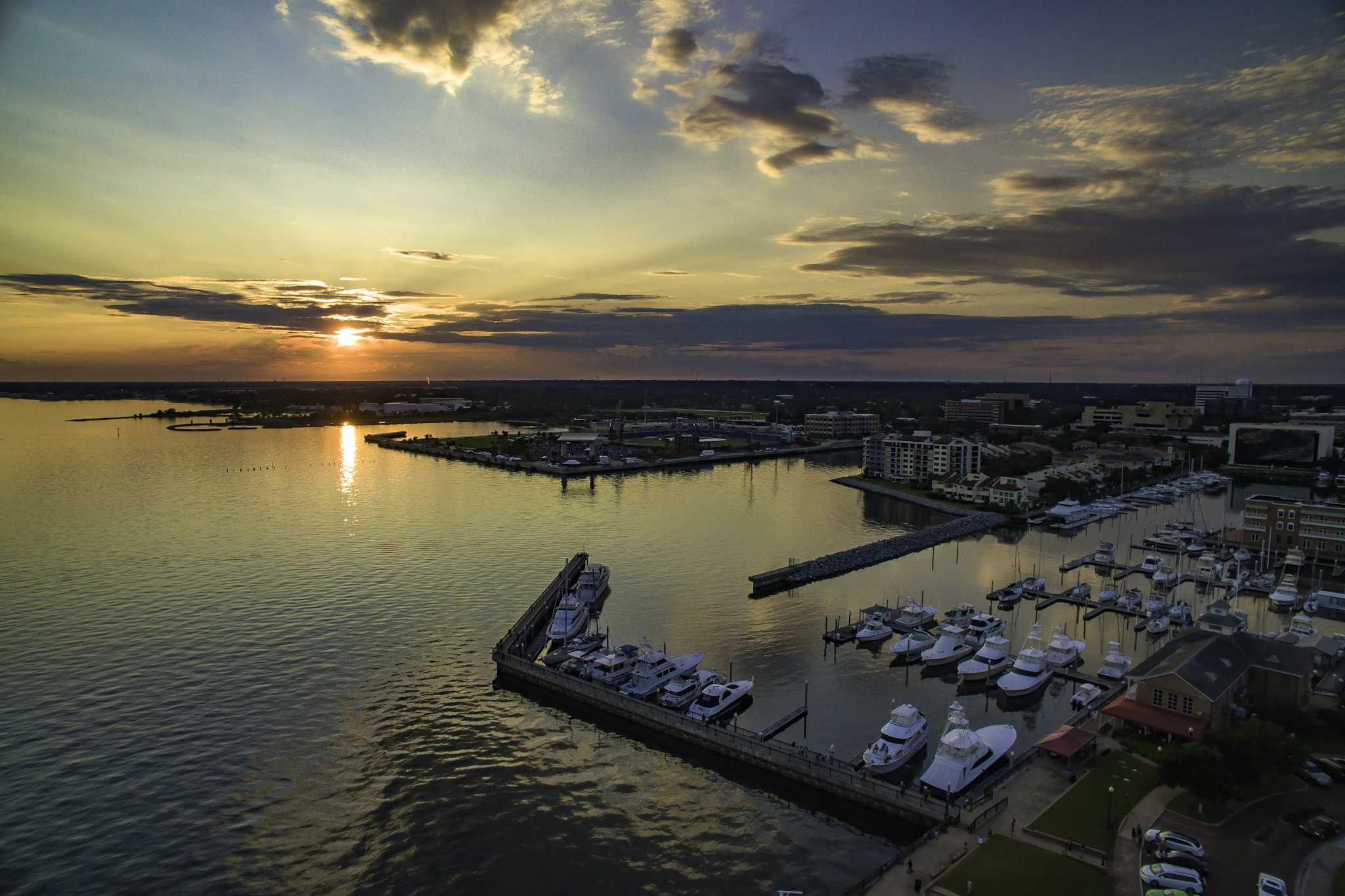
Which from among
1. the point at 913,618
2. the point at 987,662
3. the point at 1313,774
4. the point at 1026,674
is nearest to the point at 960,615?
the point at 913,618

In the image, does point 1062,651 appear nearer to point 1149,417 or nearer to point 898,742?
point 898,742

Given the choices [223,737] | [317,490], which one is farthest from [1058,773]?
[317,490]

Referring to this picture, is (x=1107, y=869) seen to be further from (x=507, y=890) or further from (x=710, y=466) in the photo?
(x=710, y=466)

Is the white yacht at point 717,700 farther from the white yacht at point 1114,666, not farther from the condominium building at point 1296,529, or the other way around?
the condominium building at point 1296,529

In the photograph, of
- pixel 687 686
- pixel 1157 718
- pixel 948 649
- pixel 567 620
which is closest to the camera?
pixel 1157 718

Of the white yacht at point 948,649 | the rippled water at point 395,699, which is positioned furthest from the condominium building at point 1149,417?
the white yacht at point 948,649

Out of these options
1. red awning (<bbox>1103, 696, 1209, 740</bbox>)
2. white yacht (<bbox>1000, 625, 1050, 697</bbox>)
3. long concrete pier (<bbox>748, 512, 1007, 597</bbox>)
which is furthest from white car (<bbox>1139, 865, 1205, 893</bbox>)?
long concrete pier (<bbox>748, 512, 1007, 597</bbox>)

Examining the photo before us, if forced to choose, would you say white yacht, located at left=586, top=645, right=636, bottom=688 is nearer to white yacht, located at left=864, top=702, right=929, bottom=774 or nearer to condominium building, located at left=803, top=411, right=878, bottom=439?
white yacht, located at left=864, top=702, right=929, bottom=774
